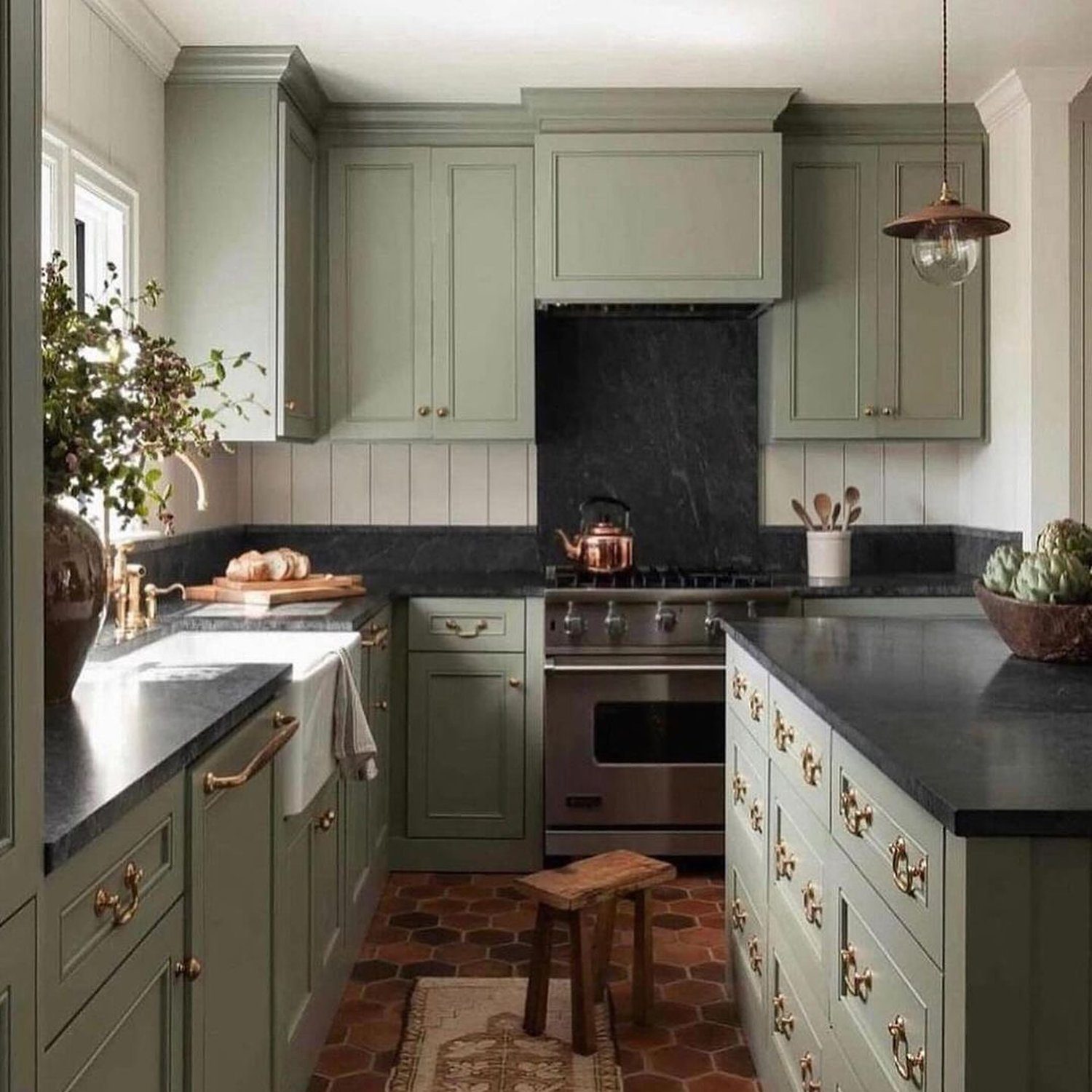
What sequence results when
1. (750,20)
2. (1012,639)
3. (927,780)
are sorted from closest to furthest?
(927,780), (1012,639), (750,20)

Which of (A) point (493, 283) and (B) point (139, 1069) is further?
(A) point (493, 283)

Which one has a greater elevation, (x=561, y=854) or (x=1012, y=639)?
(x=1012, y=639)

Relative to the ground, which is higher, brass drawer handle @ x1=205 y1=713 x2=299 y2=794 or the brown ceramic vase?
the brown ceramic vase

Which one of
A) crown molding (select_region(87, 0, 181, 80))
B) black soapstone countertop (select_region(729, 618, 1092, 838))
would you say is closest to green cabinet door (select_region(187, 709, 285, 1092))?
black soapstone countertop (select_region(729, 618, 1092, 838))

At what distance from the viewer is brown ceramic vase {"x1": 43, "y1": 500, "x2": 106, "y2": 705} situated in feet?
6.36

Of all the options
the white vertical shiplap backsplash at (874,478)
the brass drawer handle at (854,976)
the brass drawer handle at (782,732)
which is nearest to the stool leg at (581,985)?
the brass drawer handle at (782,732)

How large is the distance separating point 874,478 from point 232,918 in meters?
3.27

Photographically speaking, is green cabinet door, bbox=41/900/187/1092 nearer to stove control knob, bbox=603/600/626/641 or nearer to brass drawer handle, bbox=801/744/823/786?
brass drawer handle, bbox=801/744/823/786

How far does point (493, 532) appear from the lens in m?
4.66

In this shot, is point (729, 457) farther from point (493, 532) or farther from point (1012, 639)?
point (1012, 639)

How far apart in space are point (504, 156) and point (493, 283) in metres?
0.42

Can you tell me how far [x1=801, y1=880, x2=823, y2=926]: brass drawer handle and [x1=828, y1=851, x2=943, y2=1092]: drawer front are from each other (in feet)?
0.35

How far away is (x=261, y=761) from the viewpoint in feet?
6.87

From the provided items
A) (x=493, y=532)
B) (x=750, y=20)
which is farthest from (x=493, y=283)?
(x=750, y=20)
